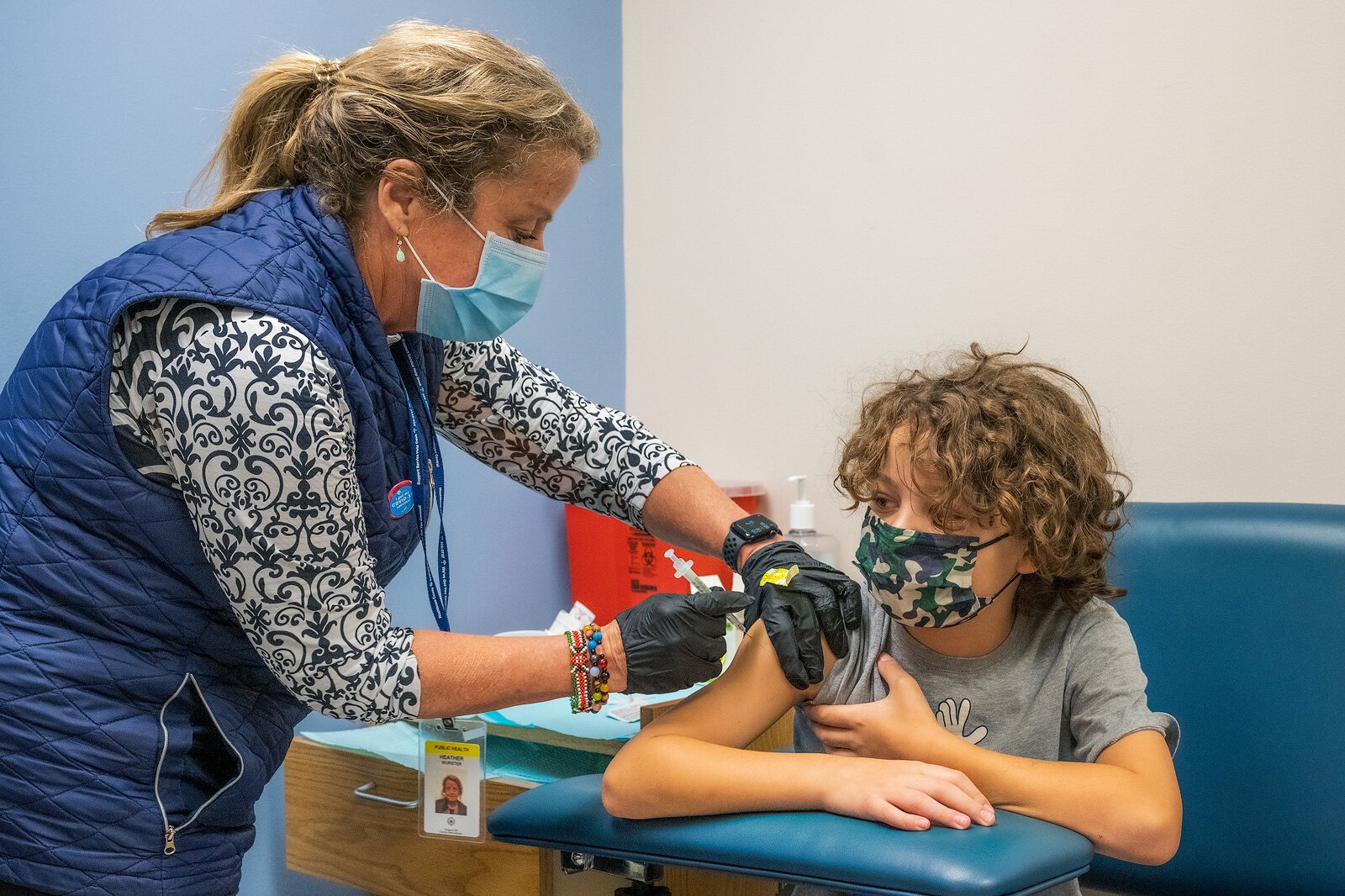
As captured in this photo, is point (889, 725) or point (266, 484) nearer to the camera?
point (266, 484)

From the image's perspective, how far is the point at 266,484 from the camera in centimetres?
105

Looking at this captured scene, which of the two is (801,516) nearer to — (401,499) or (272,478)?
(401,499)

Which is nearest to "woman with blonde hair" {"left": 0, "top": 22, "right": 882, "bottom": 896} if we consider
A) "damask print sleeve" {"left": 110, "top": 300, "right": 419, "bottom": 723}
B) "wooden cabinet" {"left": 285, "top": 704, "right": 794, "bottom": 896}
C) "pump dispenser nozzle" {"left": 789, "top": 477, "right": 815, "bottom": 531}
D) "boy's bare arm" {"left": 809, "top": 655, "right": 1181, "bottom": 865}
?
"damask print sleeve" {"left": 110, "top": 300, "right": 419, "bottom": 723}

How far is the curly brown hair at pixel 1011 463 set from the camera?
1287mm

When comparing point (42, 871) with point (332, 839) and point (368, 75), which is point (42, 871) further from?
point (368, 75)

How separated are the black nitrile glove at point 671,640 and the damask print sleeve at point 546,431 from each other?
349mm

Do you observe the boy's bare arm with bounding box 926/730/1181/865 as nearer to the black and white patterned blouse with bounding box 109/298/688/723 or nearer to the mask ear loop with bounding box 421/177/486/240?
the black and white patterned blouse with bounding box 109/298/688/723

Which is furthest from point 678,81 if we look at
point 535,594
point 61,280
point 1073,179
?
point 61,280

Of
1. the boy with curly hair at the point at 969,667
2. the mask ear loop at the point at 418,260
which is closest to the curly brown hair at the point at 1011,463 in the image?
the boy with curly hair at the point at 969,667

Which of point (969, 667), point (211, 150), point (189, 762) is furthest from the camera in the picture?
point (211, 150)

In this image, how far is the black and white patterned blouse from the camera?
1.04m

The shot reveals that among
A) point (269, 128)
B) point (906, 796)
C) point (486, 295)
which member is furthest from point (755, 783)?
point (269, 128)

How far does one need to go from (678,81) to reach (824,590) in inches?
63.8

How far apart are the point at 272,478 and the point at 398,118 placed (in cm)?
42
